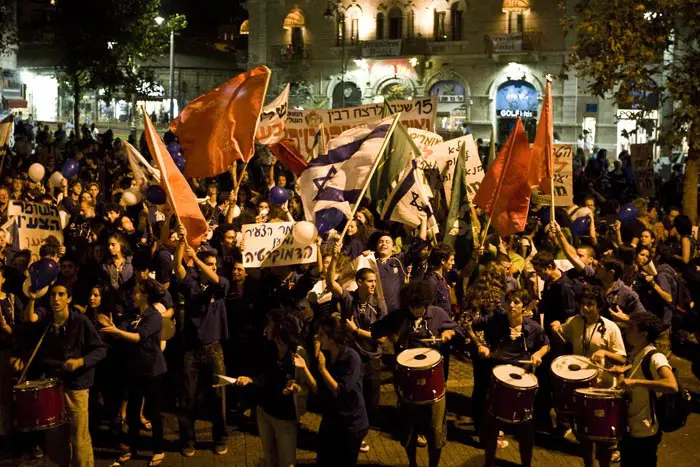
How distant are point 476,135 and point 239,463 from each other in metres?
36.4

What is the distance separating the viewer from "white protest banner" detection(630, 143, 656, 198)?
54.2ft

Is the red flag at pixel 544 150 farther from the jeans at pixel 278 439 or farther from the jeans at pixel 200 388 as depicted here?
the jeans at pixel 278 439

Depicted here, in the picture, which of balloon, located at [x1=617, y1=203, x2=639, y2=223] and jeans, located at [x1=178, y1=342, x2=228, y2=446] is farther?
balloon, located at [x1=617, y1=203, x2=639, y2=223]

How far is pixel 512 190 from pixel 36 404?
19.0 ft

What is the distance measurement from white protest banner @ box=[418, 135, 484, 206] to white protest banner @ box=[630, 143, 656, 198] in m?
5.33

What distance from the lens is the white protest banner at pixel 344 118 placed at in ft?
43.2

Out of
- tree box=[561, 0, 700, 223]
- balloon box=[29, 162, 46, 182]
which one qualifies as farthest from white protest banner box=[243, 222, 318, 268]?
tree box=[561, 0, 700, 223]

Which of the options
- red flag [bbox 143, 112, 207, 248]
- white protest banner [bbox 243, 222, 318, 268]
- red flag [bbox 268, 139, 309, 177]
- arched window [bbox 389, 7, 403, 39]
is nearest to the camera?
white protest banner [bbox 243, 222, 318, 268]

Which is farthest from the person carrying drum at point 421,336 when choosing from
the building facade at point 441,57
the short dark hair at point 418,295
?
the building facade at point 441,57

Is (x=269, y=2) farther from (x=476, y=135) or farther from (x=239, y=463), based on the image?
(x=239, y=463)

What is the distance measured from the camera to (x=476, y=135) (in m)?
42.9

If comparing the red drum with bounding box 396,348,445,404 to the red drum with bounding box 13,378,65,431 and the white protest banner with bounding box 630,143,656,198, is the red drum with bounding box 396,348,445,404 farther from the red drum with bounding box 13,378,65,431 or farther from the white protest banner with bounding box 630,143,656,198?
the white protest banner with bounding box 630,143,656,198

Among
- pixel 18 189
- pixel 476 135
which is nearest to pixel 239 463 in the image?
pixel 18 189

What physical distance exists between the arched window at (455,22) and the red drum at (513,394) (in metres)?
38.3
